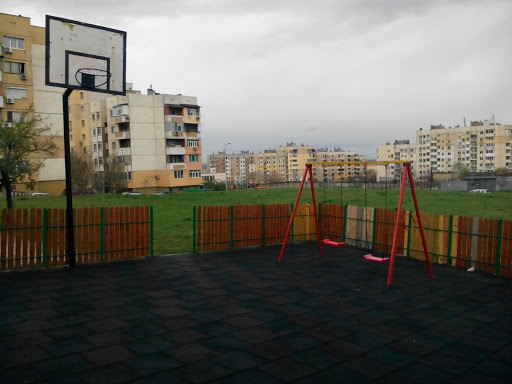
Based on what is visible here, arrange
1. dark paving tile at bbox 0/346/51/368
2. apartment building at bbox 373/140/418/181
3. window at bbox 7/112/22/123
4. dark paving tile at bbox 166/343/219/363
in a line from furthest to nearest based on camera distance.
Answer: apartment building at bbox 373/140/418/181 < window at bbox 7/112/22/123 < dark paving tile at bbox 166/343/219/363 < dark paving tile at bbox 0/346/51/368

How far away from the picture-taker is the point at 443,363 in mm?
6648

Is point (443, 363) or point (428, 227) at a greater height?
point (428, 227)

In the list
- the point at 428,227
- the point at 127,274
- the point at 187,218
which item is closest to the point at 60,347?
the point at 127,274

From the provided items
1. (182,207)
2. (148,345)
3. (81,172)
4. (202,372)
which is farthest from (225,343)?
(81,172)

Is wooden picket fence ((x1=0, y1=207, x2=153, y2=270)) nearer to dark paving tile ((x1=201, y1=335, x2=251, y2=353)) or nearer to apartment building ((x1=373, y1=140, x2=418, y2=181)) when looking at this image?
dark paving tile ((x1=201, y1=335, x2=251, y2=353))

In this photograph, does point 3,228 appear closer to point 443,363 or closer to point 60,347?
point 60,347

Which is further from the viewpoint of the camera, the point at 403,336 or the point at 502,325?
the point at 502,325

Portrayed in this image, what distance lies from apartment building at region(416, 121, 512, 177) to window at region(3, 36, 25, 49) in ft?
389

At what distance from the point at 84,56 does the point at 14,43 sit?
2023 inches

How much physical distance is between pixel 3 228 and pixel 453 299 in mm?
12240

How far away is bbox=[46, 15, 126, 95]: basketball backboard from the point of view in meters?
12.2

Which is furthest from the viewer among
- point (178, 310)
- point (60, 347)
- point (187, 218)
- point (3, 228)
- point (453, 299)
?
point (187, 218)

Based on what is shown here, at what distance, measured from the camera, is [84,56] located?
12750 millimetres

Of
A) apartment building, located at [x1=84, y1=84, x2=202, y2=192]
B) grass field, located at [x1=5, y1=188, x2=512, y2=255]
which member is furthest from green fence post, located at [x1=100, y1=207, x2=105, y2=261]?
apartment building, located at [x1=84, y1=84, x2=202, y2=192]
